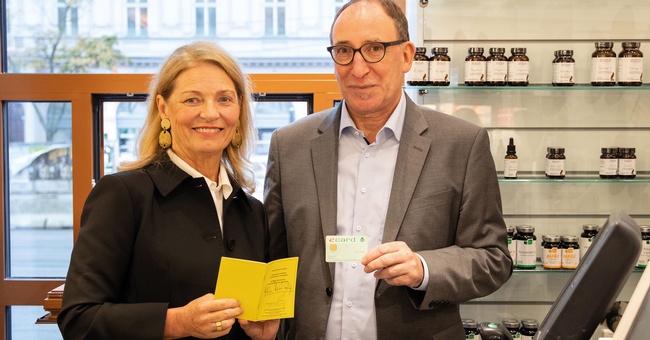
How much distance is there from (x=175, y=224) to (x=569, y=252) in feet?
7.39

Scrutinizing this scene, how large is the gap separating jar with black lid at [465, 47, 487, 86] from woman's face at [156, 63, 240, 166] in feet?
5.69

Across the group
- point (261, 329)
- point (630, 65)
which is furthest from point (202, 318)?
point (630, 65)

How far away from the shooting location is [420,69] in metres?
3.35

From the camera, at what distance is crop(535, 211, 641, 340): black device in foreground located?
1010 mm

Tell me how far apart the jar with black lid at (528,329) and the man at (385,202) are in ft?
4.14

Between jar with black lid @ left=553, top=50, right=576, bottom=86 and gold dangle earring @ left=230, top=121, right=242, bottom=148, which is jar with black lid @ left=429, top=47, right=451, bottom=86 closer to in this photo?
jar with black lid @ left=553, top=50, right=576, bottom=86

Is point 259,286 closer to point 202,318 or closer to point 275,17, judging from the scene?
point 202,318

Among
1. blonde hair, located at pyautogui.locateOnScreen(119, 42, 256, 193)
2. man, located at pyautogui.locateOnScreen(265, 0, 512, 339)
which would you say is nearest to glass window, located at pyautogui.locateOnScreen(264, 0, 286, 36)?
man, located at pyautogui.locateOnScreen(265, 0, 512, 339)

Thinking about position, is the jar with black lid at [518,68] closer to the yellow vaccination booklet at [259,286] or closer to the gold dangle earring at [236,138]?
the gold dangle earring at [236,138]

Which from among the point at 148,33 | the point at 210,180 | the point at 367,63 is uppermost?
the point at 148,33

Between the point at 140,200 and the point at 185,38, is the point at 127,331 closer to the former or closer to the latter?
the point at 140,200

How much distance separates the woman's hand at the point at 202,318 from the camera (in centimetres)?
170

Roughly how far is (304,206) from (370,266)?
1.51ft

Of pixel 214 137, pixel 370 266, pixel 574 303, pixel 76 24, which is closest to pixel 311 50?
pixel 76 24
